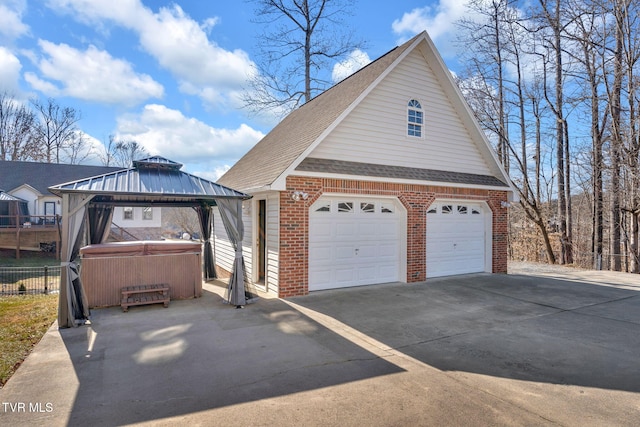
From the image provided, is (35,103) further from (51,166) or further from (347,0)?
(347,0)

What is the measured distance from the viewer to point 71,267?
6.23 meters

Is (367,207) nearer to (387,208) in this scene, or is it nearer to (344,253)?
(387,208)

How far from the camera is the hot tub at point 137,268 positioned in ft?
23.9

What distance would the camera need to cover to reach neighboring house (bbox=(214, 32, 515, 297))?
832 centimetres

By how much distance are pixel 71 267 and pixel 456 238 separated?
9.98 meters

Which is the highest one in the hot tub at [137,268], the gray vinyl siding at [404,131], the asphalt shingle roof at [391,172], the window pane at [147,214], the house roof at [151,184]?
the gray vinyl siding at [404,131]

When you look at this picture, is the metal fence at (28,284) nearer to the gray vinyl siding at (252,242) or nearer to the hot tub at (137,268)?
the hot tub at (137,268)

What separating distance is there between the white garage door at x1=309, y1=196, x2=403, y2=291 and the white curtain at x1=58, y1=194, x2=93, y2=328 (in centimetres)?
469

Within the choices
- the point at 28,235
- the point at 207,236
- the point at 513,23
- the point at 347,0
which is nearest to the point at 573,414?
the point at 207,236

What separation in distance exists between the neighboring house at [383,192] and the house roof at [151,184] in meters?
1.38

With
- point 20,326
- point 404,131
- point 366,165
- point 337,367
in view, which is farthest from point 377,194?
point 20,326

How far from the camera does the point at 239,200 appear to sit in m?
7.82

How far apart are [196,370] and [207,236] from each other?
656 cm

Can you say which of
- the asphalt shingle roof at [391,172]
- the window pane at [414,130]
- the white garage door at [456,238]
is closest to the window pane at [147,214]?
the asphalt shingle roof at [391,172]
